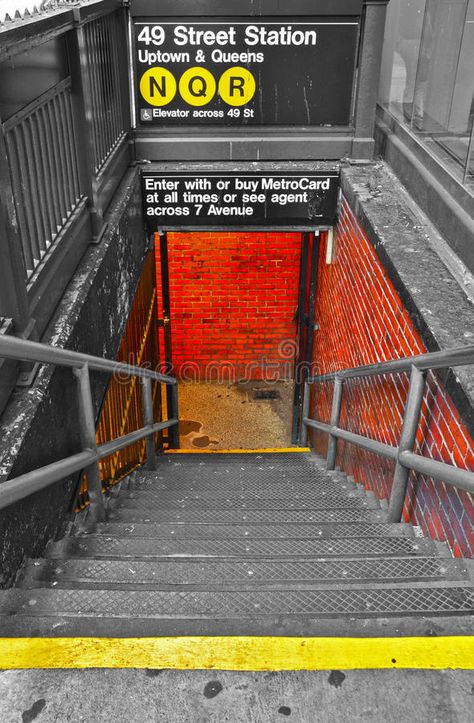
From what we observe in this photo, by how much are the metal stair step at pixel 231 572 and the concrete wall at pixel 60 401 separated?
0.15 metres

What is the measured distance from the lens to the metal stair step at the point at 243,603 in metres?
1.91

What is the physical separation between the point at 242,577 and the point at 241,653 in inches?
28.7

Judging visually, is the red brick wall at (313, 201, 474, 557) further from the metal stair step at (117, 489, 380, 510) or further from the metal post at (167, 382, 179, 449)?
the metal post at (167, 382, 179, 449)

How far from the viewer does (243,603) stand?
6.56 feet

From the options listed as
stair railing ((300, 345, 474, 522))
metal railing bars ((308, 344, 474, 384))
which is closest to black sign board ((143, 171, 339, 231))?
stair railing ((300, 345, 474, 522))

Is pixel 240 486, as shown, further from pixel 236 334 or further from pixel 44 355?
pixel 236 334

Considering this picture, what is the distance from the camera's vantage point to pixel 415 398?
254 cm

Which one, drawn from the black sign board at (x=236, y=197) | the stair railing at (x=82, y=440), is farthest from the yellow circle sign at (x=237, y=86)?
the stair railing at (x=82, y=440)

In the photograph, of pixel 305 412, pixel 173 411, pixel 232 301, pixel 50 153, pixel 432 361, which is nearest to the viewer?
pixel 432 361

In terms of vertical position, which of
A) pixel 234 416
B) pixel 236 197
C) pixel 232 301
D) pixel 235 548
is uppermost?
pixel 236 197

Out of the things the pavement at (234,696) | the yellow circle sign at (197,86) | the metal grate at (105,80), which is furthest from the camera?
the yellow circle sign at (197,86)

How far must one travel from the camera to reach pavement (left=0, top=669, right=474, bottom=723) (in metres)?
1.42

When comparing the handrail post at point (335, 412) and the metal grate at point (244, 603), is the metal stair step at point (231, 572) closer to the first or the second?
the metal grate at point (244, 603)

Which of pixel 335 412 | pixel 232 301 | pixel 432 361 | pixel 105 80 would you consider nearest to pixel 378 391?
pixel 335 412
